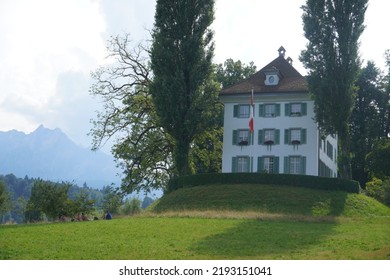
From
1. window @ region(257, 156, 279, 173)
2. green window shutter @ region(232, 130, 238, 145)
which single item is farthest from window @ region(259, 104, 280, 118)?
window @ region(257, 156, 279, 173)

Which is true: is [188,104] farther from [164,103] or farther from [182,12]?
[182,12]

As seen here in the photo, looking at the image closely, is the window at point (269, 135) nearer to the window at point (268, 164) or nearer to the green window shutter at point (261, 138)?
the green window shutter at point (261, 138)

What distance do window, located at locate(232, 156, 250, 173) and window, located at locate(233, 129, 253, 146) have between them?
1.28 metres

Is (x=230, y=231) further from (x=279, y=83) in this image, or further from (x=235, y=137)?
(x=279, y=83)

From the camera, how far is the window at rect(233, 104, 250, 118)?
182 ft

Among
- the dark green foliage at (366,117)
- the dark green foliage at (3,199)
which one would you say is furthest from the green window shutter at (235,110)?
the dark green foliage at (3,199)

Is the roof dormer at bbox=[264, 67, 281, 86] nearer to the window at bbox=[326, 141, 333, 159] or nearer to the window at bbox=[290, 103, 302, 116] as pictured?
the window at bbox=[290, 103, 302, 116]

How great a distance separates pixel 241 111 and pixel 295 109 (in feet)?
16.1

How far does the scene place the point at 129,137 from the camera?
56281 mm

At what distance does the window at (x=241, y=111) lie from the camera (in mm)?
55594

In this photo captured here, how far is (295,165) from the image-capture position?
53281mm

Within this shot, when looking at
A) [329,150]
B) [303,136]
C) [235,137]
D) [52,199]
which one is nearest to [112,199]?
[235,137]

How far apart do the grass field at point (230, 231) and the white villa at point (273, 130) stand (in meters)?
9.30

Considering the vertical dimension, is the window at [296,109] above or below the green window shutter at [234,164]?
above
